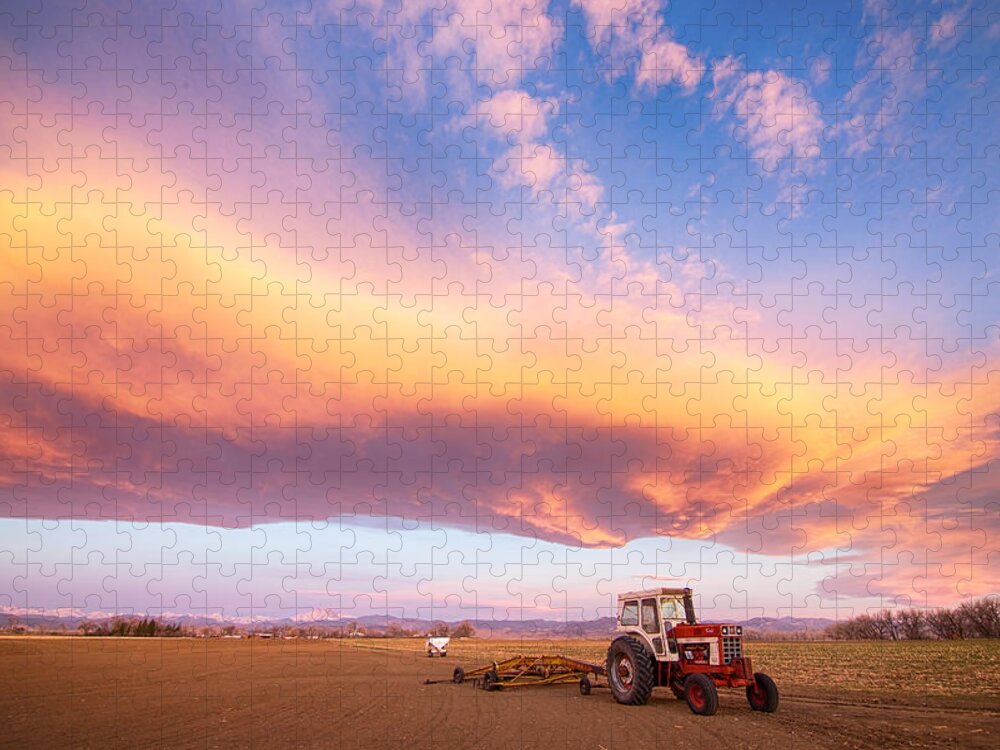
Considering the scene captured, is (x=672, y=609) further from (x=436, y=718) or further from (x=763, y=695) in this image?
(x=436, y=718)

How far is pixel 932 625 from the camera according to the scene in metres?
124

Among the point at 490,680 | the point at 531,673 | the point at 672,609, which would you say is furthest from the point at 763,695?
the point at 490,680

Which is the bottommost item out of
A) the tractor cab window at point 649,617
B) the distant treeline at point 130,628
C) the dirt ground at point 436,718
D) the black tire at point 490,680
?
the dirt ground at point 436,718

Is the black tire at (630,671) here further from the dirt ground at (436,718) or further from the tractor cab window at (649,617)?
the tractor cab window at (649,617)

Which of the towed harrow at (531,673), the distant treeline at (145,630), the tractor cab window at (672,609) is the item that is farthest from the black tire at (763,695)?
the distant treeline at (145,630)

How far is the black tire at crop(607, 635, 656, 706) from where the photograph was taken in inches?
823

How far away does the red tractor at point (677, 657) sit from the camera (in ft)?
64.5

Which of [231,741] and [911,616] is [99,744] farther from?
[911,616]

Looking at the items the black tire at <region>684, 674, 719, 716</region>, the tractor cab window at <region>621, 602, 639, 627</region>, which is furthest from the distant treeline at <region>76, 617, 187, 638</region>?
the black tire at <region>684, 674, 719, 716</region>

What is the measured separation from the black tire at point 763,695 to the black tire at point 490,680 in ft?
28.9

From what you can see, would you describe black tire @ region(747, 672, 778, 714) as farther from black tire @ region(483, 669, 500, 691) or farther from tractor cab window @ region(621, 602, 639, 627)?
black tire @ region(483, 669, 500, 691)

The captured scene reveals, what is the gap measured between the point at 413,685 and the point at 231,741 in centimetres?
1424

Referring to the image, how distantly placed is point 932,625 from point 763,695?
128 m

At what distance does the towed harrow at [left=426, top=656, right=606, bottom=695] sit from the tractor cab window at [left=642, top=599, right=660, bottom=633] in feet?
10.9
